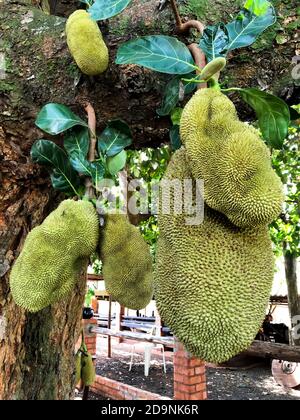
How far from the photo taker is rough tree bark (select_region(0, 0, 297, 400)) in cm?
93

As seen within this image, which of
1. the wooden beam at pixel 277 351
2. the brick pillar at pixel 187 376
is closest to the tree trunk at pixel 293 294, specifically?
the wooden beam at pixel 277 351

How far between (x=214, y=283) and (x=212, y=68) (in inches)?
13.2

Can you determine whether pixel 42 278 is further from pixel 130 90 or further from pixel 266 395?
pixel 266 395

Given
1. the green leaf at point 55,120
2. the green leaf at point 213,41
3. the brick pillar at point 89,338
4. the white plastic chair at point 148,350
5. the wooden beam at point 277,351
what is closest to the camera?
the green leaf at point 213,41

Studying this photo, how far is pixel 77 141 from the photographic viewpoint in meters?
0.89

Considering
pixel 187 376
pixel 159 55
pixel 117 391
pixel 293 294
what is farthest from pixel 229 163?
pixel 293 294

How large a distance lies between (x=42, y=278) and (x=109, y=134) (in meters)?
0.32

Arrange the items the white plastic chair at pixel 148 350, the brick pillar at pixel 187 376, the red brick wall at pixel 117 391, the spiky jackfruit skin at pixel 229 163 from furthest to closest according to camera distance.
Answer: the white plastic chair at pixel 148 350 → the red brick wall at pixel 117 391 → the brick pillar at pixel 187 376 → the spiky jackfruit skin at pixel 229 163

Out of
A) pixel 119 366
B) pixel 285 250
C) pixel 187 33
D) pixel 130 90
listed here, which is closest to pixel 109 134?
pixel 130 90

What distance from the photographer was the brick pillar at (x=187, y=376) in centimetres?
329

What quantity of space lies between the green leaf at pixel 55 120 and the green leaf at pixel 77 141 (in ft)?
0.05

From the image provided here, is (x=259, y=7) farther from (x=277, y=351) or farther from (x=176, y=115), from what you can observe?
(x=277, y=351)

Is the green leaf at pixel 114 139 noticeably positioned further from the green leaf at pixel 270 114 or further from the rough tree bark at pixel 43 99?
the green leaf at pixel 270 114

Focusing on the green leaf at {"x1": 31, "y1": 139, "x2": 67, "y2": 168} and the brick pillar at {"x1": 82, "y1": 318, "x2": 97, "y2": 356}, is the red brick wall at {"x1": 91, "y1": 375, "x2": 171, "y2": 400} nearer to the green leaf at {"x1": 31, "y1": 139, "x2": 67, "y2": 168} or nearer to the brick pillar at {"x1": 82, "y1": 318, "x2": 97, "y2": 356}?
the brick pillar at {"x1": 82, "y1": 318, "x2": 97, "y2": 356}
